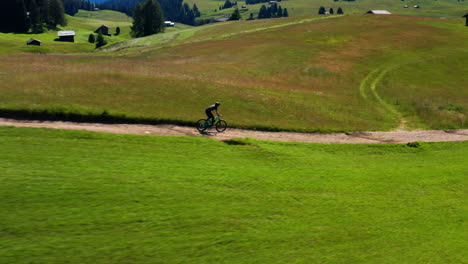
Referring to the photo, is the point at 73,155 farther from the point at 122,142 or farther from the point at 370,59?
the point at 370,59

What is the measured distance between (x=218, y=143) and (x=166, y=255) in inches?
518

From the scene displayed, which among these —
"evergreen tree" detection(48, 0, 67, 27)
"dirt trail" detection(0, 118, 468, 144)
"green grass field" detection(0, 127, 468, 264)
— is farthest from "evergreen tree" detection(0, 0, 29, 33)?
"green grass field" detection(0, 127, 468, 264)

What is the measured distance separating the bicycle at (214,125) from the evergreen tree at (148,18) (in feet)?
413

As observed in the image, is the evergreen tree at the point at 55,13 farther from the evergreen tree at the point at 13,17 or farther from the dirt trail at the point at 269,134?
the dirt trail at the point at 269,134

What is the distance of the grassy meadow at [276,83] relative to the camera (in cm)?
3297

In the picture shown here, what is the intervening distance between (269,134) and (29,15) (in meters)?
171

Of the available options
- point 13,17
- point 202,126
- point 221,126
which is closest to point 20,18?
point 13,17

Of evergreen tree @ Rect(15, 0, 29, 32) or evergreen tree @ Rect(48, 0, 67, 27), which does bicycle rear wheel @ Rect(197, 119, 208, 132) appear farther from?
evergreen tree @ Rect(48, 0, 67, 27)

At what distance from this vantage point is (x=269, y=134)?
30938 mm

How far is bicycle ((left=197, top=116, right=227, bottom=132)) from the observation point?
29.0m

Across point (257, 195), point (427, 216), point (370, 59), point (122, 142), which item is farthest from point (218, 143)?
point (370, 59)

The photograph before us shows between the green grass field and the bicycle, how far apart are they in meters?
5.08

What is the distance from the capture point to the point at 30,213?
45.0 ft

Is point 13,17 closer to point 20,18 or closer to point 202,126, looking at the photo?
point 20,18
